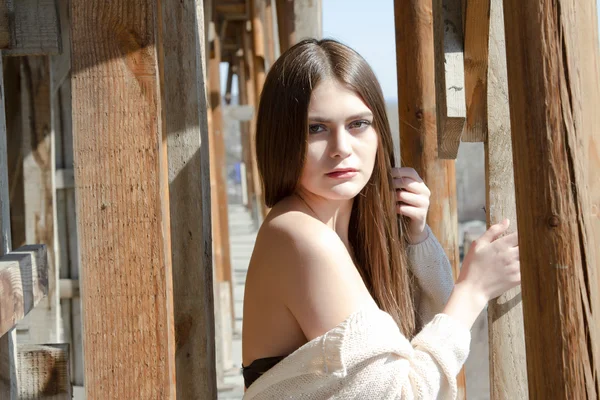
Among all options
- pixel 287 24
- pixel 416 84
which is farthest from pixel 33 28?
pixel 287 24

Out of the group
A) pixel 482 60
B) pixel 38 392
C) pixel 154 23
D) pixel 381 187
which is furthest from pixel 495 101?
pixel 38 392

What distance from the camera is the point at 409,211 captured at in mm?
2350

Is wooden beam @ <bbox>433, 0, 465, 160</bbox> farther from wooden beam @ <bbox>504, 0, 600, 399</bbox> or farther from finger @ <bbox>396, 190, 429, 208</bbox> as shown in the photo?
wooden beam @ <bbox>504, 0, 600, 399</bbox>

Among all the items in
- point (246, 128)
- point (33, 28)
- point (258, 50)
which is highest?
point (258, 50)

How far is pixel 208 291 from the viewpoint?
2.13 meters

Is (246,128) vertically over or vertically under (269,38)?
under

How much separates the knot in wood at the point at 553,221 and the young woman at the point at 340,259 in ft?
1.66

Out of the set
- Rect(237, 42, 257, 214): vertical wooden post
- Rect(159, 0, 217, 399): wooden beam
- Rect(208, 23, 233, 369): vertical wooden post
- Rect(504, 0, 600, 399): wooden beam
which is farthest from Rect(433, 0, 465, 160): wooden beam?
Rect(237, 42, 257, 214): vertical wooden post

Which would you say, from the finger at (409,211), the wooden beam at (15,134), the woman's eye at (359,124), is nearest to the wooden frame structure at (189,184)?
the finger at (409,211)

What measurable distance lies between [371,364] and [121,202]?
631mm

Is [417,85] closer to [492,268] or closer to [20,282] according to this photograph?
[492,268]

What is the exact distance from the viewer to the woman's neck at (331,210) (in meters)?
2.12

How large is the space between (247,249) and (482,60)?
1482 centimetres

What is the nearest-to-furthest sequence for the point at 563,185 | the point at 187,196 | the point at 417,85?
the point at 563,185 → the point at 187,196 → the point at 417,85
